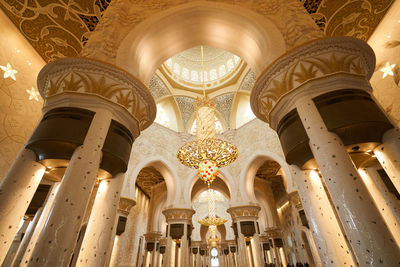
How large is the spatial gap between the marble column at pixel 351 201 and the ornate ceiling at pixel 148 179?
1020 centimetres

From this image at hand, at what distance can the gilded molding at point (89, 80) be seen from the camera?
8.60 ft

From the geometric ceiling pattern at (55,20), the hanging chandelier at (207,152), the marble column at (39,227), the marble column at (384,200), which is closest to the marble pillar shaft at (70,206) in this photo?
the marble column at (39,227)

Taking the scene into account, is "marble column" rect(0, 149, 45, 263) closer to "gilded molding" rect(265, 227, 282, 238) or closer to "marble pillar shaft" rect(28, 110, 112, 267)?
"marble pillar shaft" rect(28, 110, 112, 267)

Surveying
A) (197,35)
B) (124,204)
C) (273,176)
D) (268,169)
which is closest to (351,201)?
(197,35)

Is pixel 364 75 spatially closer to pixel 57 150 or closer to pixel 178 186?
pixel 57 150

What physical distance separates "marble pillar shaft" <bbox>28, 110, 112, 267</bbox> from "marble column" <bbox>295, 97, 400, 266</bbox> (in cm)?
245

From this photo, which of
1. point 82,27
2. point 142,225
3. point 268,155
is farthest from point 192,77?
point 142,225

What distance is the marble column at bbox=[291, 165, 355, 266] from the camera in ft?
6.72

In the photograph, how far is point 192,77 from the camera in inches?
497

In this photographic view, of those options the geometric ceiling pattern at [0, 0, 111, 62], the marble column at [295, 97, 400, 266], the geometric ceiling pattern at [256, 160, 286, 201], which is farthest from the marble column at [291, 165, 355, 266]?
the geometric ceiling pattern at [256, 160, 286, 201]

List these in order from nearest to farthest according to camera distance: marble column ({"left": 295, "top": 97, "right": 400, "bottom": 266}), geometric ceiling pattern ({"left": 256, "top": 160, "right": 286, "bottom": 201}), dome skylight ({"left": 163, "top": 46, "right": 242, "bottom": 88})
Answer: marble column ({"left": 295, "top": 97, "right": 400, "bottom": 266}), geometric ceiling pattern ({"left": 256, "top": 160, "right": 286, "bottom": 201}), dome skylight ({"left": 163, "top": 46, "right": 242, "bottom": 88})

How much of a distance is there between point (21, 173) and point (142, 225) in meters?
10.9

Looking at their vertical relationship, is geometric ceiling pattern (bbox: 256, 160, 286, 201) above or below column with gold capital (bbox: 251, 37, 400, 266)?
above

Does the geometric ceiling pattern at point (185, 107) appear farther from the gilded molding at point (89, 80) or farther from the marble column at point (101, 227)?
the marble column at point (101, 227)
